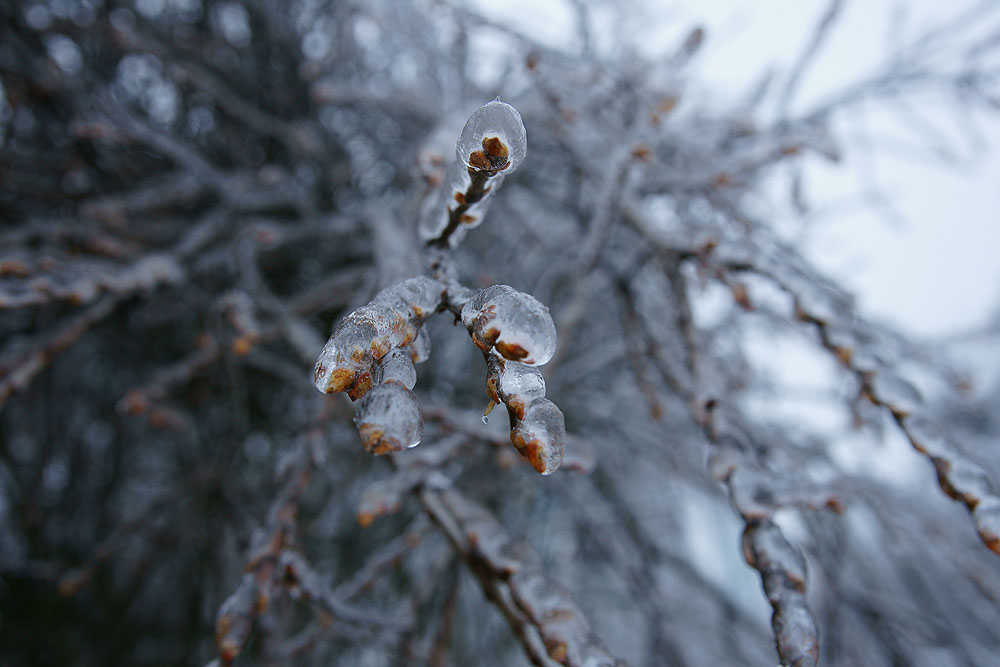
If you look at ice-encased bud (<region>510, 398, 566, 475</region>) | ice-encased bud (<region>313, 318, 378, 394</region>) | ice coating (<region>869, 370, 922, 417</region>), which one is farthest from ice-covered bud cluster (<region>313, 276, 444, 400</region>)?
ice coating (<region>869, 370, 922, 417</region>)

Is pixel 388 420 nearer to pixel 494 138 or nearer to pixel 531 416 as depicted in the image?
pixel 531 416

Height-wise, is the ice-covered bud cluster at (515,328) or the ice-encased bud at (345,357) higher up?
the ice-encased bud at (345,357)

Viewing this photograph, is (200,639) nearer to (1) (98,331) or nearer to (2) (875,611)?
(1) (98,331)

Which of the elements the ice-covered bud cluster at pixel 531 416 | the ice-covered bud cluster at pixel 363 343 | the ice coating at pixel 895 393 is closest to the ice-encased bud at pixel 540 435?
the ice-covered bud cluster at pixel 531 416

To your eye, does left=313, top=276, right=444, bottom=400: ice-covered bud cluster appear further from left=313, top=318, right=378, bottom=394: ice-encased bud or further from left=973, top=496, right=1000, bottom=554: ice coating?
left=973, top=496, right=1000, bottom=554: ice coating

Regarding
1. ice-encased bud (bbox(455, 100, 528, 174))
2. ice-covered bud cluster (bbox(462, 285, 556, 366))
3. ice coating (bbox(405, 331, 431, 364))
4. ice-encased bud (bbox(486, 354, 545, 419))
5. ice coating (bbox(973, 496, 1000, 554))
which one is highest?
ice-encased bud (bbox(455, 100, 528, 174))

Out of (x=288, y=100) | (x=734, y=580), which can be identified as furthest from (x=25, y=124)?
(x=734, y=580)

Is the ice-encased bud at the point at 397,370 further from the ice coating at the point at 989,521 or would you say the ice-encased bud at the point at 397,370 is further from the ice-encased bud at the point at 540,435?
Answer: the ice coating at the point at 989,521
